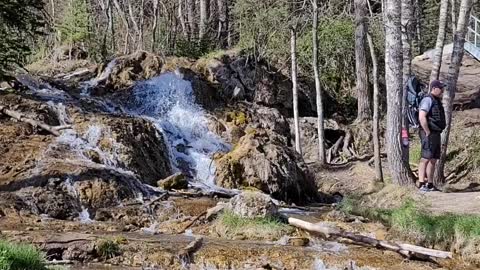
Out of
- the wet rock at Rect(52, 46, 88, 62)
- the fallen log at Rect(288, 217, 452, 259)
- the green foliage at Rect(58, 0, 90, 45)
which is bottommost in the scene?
the fallen log at Rect(288, 217, 452, 259)

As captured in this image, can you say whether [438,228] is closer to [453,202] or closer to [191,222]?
[453,202]

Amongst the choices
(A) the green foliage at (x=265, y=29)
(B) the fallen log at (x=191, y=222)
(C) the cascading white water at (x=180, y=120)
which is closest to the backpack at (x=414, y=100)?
(B) the fallen log at (x=191, y=222)

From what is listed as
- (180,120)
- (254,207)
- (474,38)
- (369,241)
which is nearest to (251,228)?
(254,207)

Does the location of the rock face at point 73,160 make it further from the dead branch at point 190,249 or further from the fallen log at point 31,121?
the dead branch at point 190,249

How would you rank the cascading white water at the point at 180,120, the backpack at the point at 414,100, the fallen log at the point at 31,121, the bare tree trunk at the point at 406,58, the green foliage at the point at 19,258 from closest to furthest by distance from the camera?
the green foliage at the point at 19,258
the backpack at the point at 414,100
the bare tree trunk at the point at 406,58
the fallen log at the point at 31,121
the cascading white water at the point at 180,120

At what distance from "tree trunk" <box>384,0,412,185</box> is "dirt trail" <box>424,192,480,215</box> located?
0.94 m

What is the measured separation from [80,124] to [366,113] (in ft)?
31.6

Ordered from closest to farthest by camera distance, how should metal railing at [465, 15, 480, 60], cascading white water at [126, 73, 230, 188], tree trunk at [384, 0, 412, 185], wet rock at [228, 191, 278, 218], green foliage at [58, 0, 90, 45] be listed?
wet rock at [228, 191, 278, 218], tree trunk at [384, 0, 412, 185], cascading white water at [126, 73, 230, 188], green foliage at [58, 0, 90, 45], metal railing at [465, 15, 480, 60]

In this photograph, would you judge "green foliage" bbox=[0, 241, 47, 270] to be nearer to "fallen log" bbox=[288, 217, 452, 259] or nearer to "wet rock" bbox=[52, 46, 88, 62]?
"fallen log" bbox=[288, 217, 452, 259]

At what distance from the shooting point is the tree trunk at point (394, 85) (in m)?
11.2

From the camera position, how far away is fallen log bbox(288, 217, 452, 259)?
7668 mm

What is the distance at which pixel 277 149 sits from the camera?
556 inches

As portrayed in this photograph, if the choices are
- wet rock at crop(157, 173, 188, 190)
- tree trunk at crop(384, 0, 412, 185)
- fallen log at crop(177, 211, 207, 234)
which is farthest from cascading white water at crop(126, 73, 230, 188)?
tree trunk at crop(384, 0, 412, 185)

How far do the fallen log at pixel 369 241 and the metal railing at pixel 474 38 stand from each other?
54.7 ft
